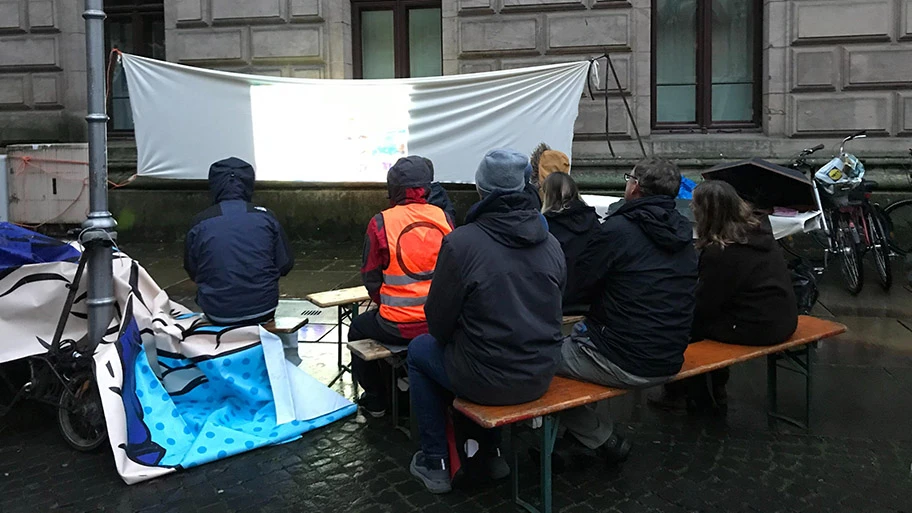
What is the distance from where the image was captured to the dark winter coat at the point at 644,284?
13.2 ft

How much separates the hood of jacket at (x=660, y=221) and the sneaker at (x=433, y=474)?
1.61 metres

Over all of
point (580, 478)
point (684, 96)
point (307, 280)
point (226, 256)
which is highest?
point (684, 96)

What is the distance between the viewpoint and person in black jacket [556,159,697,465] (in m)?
4.04

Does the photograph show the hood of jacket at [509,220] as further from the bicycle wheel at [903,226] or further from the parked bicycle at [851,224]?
the bicycle wheel at [903,226]

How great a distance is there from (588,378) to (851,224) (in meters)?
5.40

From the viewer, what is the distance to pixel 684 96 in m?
11.2

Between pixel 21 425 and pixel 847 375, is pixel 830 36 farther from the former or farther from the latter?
pixel 21 425

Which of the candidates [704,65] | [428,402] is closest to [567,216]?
[428,402]

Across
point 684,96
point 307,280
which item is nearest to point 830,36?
point 684,96

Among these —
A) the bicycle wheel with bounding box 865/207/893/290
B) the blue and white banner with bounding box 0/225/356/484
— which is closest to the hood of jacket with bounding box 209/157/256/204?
the blue and white banner with bounding box 0/225/356/484

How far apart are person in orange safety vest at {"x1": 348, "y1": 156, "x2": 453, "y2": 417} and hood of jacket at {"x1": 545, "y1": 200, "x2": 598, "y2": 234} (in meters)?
0.74

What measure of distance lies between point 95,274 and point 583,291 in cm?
293

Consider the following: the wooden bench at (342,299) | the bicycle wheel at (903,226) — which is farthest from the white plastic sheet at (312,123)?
the bicycle wheel at (903,226)

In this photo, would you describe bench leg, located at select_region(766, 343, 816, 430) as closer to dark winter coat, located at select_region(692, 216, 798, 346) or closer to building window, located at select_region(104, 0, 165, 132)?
dark winter coat, located at select_region(692, 216, 798, 346)
